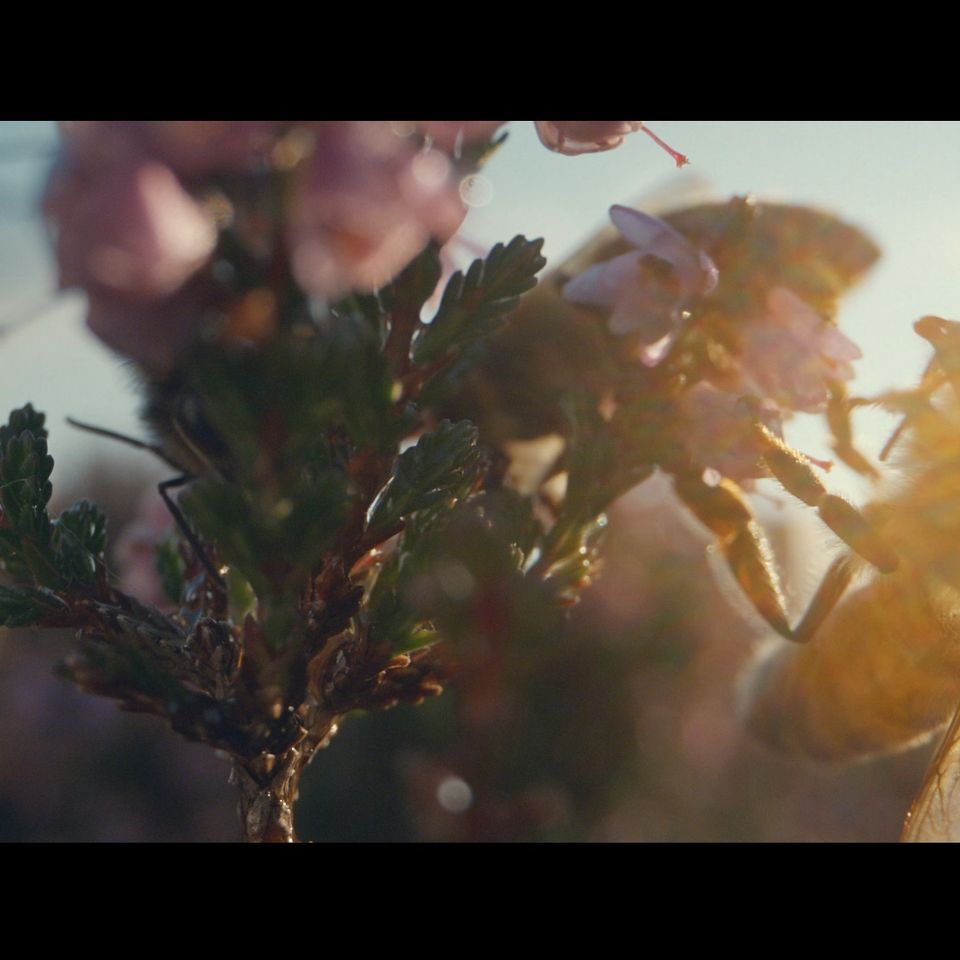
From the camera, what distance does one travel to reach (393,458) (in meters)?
1.59

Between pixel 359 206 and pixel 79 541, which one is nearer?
pixel 359 206

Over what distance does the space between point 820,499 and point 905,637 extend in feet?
2.61

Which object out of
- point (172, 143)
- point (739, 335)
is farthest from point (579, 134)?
point (172, 143)

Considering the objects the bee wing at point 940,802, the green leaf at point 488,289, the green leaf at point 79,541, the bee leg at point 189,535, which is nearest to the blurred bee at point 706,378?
the green leaf at point 488,289

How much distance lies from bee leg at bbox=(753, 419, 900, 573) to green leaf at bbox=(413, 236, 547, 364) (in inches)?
25.5

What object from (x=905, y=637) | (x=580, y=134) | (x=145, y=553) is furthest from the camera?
(x=905, y=637)

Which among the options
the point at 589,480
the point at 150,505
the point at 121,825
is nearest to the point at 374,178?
the point at 589,480

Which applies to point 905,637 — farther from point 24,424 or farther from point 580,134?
point 24,424

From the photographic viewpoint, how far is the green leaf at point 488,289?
168 cm

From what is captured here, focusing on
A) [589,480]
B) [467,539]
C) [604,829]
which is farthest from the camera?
[604,829]

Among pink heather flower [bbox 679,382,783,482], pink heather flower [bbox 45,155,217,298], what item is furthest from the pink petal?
pink heather flower [bbox 45,155,217,298]

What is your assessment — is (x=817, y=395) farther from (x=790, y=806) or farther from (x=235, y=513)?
(x=790, y=806)

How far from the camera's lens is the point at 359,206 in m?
1.20
